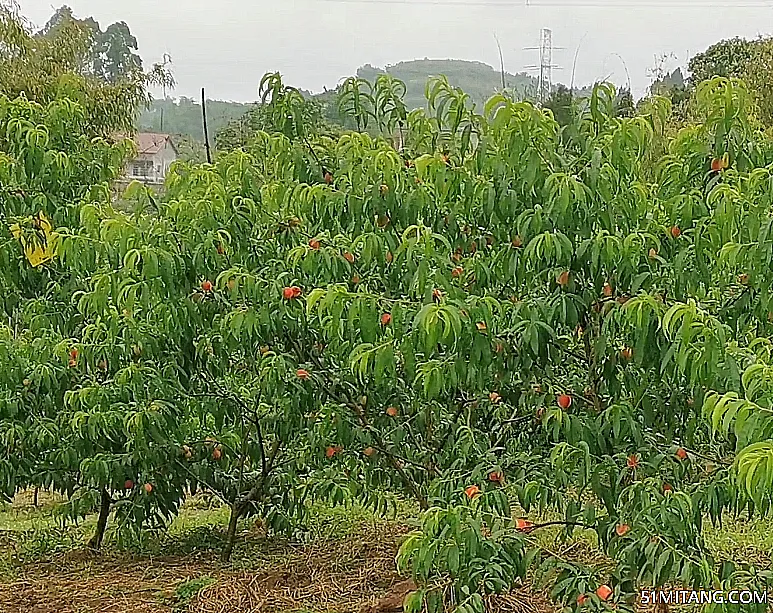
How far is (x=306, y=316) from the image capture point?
2.94 m

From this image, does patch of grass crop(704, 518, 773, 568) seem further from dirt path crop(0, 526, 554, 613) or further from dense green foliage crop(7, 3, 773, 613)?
dense green foliage crop(7, 3, 773, 613)

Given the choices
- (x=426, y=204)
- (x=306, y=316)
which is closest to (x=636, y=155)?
(x=426, y=204)

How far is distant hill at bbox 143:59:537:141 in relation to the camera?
2869mm

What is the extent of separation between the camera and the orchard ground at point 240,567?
13.3ft

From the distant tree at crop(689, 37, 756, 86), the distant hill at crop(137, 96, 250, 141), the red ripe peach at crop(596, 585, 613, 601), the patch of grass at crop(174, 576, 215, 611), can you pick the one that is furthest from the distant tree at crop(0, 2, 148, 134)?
the distant tree at crop(689, 37, 756, 86)

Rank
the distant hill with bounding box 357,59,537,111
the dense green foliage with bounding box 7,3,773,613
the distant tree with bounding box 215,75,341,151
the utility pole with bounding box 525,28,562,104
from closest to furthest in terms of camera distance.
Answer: the dense green foliage with bounding box 7,3,773,613
the distant hill with bounding box 357,59,537,111
the distant tree with bounding box 215,75,341,151
the utility pole with bounding box 525,28,562,104

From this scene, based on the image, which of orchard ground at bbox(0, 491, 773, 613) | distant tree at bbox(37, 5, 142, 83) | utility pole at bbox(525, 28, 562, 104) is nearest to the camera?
utility pole at bbox(525, 28, 562, 104)

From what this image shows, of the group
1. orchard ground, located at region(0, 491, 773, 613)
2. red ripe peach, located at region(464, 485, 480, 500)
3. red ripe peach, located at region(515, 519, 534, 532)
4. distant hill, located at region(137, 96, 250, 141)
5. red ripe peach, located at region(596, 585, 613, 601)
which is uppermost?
distant hill, located at region(137, 96, 250, 141)

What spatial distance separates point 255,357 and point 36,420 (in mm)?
1290

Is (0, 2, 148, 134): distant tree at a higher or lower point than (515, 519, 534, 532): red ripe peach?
higher

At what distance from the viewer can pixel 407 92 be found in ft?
10.2

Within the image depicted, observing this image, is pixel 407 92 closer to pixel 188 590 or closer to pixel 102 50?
pixel 188 590

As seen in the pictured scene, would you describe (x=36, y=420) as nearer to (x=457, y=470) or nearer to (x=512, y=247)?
(x=457, y=470)

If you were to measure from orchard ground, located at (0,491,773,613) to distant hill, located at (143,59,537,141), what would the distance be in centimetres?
165
